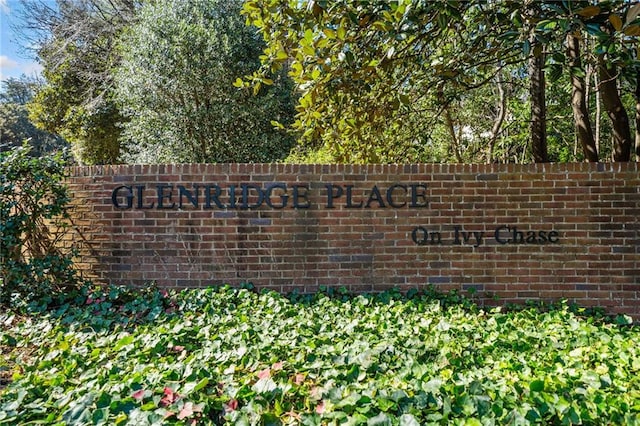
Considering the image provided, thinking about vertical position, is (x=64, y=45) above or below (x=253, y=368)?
above

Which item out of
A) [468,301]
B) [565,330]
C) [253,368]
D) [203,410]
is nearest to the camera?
[203,410]

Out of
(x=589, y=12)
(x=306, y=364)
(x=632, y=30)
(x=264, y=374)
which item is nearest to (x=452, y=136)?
(x=589, y=12)

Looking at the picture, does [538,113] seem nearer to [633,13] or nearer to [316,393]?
[633,13]

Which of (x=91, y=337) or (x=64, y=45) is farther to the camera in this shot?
(x=64, y=45)

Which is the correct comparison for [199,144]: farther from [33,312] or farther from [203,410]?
[203,410]

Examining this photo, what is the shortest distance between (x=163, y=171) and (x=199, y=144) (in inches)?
216

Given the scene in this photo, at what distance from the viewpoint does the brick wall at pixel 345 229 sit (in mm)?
5090

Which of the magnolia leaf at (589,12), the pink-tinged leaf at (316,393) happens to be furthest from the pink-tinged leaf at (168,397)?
the magnolia leaf at (589,12)

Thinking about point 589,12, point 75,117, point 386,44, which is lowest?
point 589,12

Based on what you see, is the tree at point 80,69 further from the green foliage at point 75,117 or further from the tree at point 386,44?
the tree at point 386,44

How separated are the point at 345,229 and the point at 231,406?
121 inches

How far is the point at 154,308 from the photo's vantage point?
4336 mm

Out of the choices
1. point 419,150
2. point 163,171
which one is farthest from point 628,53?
point 419,150

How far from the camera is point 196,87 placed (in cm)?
1010
